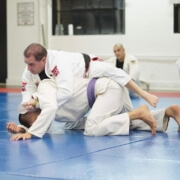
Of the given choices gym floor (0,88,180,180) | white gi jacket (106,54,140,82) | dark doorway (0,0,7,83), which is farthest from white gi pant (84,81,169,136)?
dark doorway (0,0,7,83)

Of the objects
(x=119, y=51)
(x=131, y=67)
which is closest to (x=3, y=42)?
(x=119, y=51)

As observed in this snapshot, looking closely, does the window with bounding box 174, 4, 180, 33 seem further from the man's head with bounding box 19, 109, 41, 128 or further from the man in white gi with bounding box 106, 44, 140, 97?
the man's head with bounding box 19, 109, 41, 128

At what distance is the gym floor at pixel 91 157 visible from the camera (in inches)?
120

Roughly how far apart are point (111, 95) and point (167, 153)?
115 centimetres

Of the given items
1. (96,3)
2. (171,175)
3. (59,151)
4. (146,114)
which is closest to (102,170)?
(171,175)

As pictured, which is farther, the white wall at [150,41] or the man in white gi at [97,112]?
the white wall at [150,41]

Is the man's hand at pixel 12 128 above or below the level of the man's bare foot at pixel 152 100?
below

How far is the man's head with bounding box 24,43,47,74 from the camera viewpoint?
4.48 meters

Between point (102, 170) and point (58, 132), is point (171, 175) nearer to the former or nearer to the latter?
point (102, 170)

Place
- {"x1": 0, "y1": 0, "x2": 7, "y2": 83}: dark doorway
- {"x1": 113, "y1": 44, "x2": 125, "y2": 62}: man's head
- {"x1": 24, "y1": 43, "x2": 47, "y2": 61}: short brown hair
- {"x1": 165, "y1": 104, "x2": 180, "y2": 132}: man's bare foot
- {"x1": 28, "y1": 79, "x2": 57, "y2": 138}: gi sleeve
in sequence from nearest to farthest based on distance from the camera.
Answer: {"x1": 28, "y1": 79, "x2": 57, "y2": 138}: gi sleeve → {"x1": 24, "y1": 43, "x2": 47, "y2": 61}: short brown hair → {"x1": 165, "y1": 104, "x2": 180, "y2": 132}: man's bare foot → {"x1": 113, "y1": 44, "x2": 125, "y2": 62}: man's head → {"x1": 0, "y1": 0, "x2": 7, "y2": 83}: dark doorway

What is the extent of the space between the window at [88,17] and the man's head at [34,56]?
8.33 meters

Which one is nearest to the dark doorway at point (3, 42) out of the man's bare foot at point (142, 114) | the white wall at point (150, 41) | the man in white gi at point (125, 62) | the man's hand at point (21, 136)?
the white wall at point (150, 41)

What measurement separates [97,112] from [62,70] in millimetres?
541

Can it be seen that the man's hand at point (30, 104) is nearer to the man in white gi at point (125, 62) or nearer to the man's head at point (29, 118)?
the man's head at point (29, 118)
